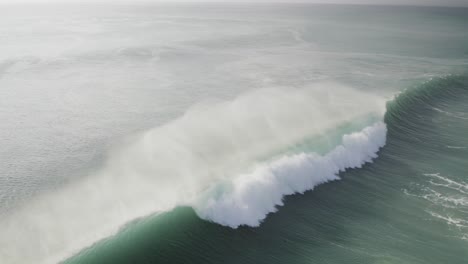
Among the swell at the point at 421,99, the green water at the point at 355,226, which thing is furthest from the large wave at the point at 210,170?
the swell at the point at 421,99

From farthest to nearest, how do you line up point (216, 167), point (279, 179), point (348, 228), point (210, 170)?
point (216, 167)
point (210, 170)
point (279, 179)
point (348, 228)

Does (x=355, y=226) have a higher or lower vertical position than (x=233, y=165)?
lower

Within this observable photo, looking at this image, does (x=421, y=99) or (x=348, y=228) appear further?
(x=421, y=99)

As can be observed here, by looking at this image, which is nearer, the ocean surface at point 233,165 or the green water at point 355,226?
the green water at point 355,226

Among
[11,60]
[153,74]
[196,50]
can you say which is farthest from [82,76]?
[196,50]

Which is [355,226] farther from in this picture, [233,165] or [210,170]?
[210,170]

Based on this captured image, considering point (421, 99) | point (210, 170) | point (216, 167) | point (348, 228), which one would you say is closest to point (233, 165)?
point (216, 167)

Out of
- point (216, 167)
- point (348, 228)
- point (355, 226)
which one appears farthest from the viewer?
point (216, 167)

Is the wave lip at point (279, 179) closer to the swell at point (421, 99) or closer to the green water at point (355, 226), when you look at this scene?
the green water at point (355, 226)

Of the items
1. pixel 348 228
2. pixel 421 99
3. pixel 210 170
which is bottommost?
pixel 348 228
